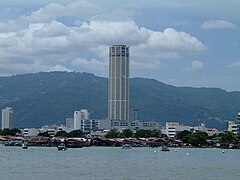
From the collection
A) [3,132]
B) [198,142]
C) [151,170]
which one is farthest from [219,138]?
[151,170]

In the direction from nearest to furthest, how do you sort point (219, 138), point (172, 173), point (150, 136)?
point (172, 173)
point (219, 138)
point (150, 136)

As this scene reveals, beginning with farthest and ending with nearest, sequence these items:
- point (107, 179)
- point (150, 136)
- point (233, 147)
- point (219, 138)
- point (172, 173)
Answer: point (150, 136) → point (219, 138) → point (233, 147) → point (172, 173) → point (107, 179)

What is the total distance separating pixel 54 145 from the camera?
5901 inches

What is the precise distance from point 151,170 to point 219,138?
4580 inches

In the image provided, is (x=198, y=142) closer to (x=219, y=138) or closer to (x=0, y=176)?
(x=219, y=138)

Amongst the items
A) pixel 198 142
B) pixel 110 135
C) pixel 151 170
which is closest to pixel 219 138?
pixel 198 142

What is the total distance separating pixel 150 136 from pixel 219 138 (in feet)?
75.8

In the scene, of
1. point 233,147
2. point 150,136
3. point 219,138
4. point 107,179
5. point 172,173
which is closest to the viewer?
point 107,179

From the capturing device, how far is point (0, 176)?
4638 cm

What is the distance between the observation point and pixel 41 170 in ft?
174

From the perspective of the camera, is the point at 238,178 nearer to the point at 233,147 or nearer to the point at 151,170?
the point at 151,170

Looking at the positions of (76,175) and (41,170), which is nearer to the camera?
(76,175)

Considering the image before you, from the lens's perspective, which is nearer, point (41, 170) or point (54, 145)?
point (41, 170)

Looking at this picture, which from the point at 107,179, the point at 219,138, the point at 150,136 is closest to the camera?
the point at 107,179
